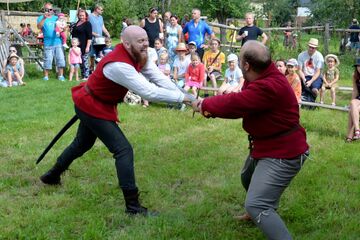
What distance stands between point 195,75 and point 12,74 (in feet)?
16.7

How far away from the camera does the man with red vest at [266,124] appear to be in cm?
339

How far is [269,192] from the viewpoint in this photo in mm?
3504

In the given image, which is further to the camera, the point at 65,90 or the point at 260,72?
the point at 65,90

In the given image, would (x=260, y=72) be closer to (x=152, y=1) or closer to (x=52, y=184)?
(x=52, y=184)

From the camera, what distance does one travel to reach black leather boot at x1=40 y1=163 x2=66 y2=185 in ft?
17.0

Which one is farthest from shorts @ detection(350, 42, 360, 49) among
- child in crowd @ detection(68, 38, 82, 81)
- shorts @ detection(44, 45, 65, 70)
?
shorts @ detection(44, 45, 65, 70)

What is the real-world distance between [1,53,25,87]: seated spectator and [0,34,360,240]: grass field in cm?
393

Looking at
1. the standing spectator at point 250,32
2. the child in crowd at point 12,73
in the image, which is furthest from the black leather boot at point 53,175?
the child in crowd at point 12,73

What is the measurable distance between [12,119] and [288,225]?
18.3ft

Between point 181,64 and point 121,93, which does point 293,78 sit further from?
point 121,93

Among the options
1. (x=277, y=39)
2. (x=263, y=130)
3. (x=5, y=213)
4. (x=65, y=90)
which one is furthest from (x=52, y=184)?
(x=277, y=39)

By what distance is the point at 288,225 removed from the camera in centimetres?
441

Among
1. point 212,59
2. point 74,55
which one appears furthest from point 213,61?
point 74,55

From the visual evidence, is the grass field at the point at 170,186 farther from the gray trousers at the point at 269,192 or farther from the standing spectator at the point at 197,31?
the standing spectator at the point at 197,31
